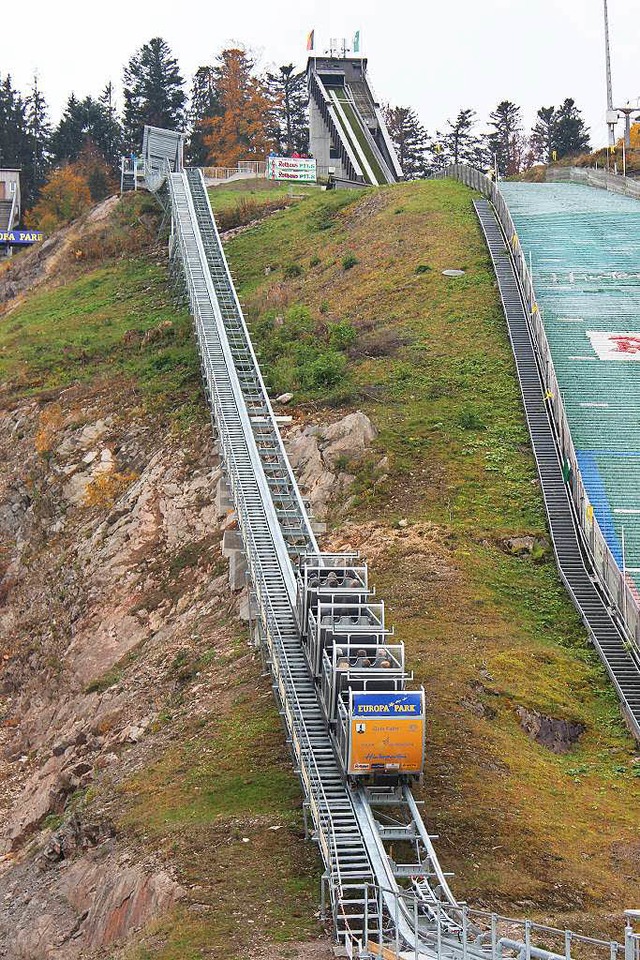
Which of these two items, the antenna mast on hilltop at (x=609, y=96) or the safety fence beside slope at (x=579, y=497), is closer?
the safety fence beside slope at (x=579, y=497)

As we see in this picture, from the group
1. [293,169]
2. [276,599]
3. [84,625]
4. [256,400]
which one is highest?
[293,169]

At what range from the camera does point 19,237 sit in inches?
3991

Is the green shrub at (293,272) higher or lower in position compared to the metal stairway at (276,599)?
higher

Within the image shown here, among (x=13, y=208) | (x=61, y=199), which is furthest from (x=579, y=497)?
(x=13, y=208)

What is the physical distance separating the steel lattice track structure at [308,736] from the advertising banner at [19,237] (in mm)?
34526

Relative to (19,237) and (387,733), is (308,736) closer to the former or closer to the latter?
(387,733)

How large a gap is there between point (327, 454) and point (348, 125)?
59.1 metres

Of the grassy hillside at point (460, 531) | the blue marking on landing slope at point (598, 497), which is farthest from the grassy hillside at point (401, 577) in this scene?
the blue marking on landing slope at point (598, 497)

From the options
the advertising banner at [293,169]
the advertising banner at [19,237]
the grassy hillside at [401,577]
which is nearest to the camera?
the grassy hillside at [401,577]

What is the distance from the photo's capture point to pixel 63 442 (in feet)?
200

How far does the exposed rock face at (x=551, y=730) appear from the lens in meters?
36.1

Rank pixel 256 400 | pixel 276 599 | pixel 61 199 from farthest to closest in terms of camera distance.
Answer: pixel 61 199
pixel 256 400
pixel 276 599

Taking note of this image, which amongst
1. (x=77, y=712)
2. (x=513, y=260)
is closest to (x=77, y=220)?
(x=513, y=260)

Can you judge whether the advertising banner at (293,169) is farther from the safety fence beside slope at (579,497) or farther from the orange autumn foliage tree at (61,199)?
the safety fence beside slope at (579,497)
